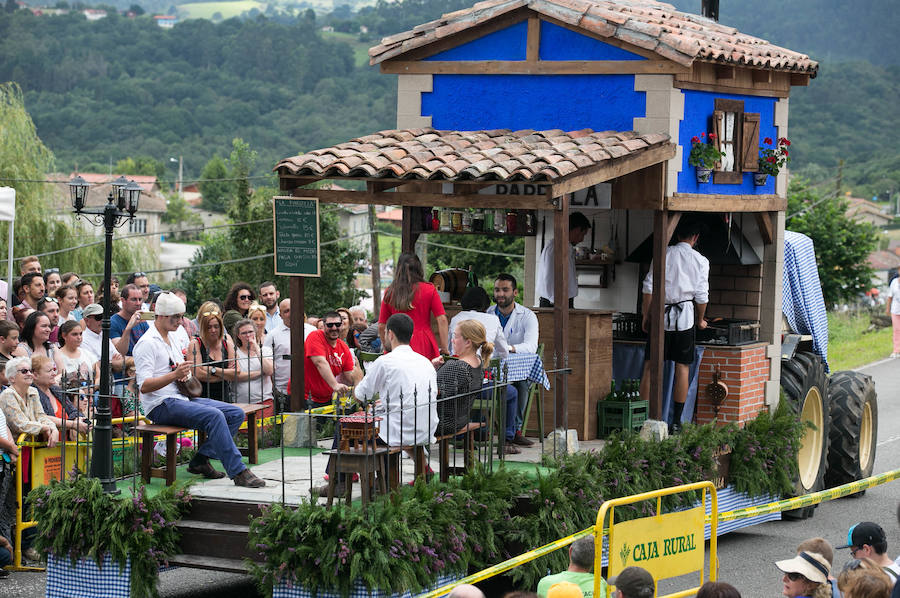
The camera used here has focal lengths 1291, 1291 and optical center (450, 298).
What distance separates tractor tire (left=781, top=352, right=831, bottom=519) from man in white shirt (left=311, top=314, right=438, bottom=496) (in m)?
5.74

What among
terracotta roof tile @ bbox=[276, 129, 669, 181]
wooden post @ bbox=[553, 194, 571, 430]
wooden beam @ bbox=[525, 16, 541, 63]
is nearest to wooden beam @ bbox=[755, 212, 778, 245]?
terracotta roof tile @ bbox=[276, 129, 669, 181]

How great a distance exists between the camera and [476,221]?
1213 centimetres

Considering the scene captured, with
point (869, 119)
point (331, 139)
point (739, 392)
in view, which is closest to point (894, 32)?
point (869, 119)

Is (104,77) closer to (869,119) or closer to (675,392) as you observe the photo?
(869,119)

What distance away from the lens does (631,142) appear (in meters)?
11.0

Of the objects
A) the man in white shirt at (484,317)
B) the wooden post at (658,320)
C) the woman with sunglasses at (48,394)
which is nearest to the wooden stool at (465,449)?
the man in white shirt at (484,317)

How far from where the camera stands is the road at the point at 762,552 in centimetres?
1009

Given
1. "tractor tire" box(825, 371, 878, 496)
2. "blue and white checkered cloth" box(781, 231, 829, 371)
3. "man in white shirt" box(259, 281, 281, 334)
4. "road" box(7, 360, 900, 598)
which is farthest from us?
"man in white shirt" box(259, 281, 281, 334)

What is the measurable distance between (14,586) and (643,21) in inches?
281

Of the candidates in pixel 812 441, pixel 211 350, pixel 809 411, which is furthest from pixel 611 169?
pixel 812 441

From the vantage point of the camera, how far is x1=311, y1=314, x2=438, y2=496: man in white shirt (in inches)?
334

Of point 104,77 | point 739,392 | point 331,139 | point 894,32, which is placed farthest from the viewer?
point 894,32

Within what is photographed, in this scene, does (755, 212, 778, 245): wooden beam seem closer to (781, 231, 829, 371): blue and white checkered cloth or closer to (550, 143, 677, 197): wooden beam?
(781, 231, 829, 371): blue and white checkered cloth

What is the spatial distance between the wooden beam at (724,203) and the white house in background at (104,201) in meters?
4.74
